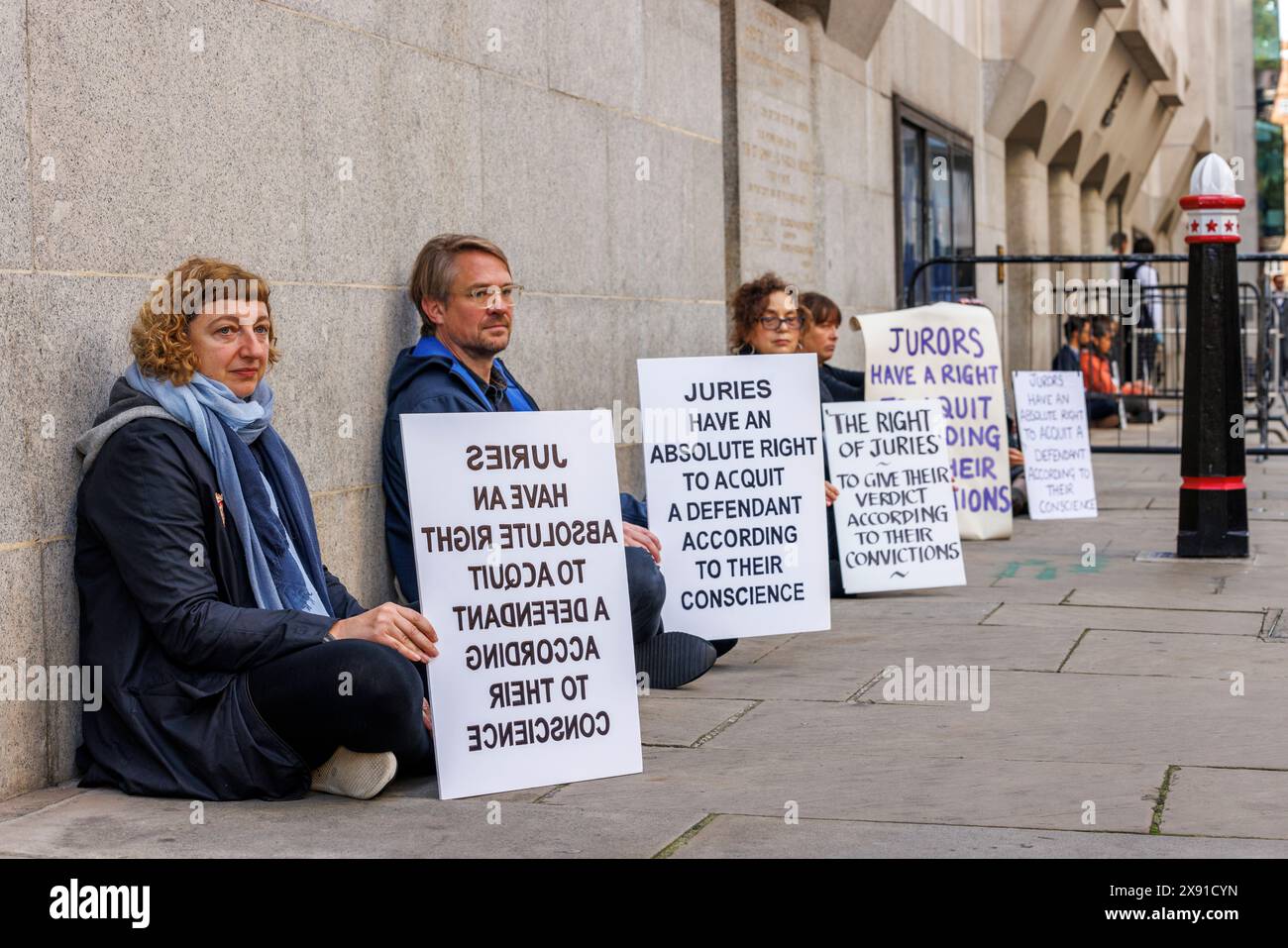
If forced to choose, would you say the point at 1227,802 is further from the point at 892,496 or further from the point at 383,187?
the point at 892,496

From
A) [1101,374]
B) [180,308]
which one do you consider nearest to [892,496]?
[180,308]

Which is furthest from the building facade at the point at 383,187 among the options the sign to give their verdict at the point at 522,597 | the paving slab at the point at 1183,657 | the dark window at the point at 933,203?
the paving slab at the point at 1183,657

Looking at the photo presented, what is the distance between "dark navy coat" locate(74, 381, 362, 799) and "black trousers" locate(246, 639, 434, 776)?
40 millimetres

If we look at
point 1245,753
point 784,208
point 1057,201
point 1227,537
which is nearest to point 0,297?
point 1245,753

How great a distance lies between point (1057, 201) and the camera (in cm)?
2398

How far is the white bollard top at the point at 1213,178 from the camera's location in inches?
344

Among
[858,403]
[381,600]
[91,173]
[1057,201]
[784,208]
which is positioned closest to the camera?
[91,173]

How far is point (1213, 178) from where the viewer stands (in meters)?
8.78

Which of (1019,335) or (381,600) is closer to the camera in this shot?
(381,600)

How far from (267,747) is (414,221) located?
2669 millimetres

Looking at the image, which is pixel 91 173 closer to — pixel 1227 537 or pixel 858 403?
pixel 858 403

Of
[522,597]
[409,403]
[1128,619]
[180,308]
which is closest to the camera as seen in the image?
[180,308]

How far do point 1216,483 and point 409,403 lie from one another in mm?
4837

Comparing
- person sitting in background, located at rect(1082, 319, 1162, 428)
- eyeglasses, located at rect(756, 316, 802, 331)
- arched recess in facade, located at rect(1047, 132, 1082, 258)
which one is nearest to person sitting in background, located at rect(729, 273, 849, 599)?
eyeglasses, located at rect(756, 316, 802, 331)
